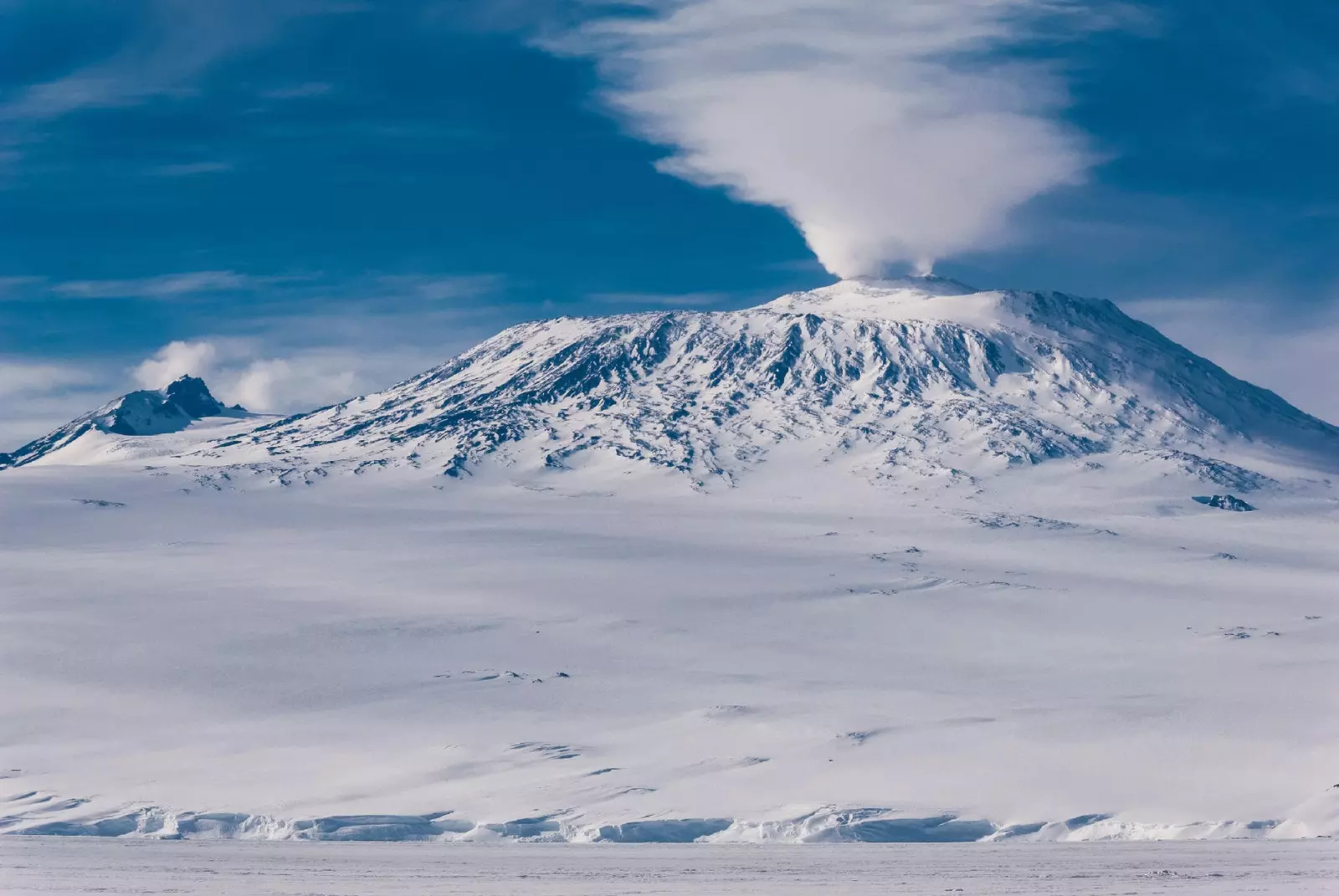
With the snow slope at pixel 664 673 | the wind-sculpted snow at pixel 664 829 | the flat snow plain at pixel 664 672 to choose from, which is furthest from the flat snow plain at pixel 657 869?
the flat snow plain at pixel 664 672

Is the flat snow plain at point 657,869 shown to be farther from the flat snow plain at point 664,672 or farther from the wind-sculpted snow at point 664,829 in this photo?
the flat snow plain at point 664,672

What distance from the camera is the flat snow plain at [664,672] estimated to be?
7038cm

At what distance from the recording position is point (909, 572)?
509ft

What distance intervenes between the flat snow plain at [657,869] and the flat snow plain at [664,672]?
5.43m

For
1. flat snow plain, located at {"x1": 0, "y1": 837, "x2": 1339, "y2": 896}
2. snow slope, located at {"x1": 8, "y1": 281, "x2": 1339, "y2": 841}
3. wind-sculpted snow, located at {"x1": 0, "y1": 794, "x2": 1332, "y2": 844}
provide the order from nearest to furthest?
flat snow plain, located at {"x1": 0, "y1": 837, "x2": 1339, "y2": 896} < wind-sculpted snow, located at {"x1": 0, "y1": 794, "x2": 1332, "y2": 844} < snow slope, located at {"x1": 8, "y1": 281, "x2": 1339, "y2": 841}

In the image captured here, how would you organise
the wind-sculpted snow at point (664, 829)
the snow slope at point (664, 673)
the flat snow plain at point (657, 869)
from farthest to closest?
the snow slope at point (664, 673) → the wind-sculpted snow at point (664, 829) → the flat snow plain at point (657, 869)

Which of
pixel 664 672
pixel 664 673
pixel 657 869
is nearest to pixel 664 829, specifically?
pixel 657 869

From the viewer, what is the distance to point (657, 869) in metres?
54.6

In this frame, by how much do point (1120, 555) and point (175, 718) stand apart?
109441 mm

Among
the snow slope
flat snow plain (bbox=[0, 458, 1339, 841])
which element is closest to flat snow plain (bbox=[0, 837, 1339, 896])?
the snow slope

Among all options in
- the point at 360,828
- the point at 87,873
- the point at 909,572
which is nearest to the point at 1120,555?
the point at 909,572

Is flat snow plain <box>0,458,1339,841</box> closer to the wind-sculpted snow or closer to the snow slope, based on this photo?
the wind-sculpted snow

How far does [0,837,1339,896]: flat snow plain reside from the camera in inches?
1940

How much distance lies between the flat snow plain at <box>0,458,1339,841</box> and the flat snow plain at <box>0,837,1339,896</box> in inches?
214
